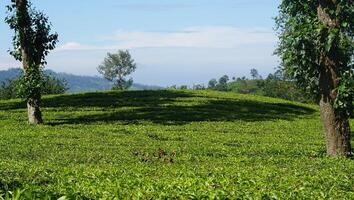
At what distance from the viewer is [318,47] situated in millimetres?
19406

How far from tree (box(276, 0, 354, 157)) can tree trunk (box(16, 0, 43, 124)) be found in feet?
68.9

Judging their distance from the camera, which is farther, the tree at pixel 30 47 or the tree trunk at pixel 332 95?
the tree at pixel 30 47

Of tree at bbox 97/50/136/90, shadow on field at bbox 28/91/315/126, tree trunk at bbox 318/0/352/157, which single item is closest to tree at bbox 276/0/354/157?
tree trunk at bbox 318/0/352/157

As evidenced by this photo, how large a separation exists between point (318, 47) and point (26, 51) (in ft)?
76.3

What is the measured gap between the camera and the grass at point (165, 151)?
1138 cm

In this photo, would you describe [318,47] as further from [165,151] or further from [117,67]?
[117,67]

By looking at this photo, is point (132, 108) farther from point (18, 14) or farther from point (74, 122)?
point (18, 14)

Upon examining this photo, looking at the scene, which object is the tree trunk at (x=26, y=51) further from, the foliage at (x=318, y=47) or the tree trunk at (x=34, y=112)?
the foliage at (x=318, y=47)

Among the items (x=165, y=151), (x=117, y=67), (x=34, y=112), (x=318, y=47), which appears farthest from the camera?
(x=117, y=67)

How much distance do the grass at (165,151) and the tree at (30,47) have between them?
2.03 metres

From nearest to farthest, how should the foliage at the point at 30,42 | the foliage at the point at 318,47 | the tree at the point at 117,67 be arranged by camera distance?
the foliage at the point at 318,47, the foliage at the point at 30,42, the tree at the point at 117,67

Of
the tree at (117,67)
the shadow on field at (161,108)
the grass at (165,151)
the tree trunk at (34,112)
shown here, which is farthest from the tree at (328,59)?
the tree at (117,67)

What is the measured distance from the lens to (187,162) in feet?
64.6

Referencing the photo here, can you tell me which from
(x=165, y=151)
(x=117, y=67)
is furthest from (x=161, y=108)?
(x=117, y=67)
